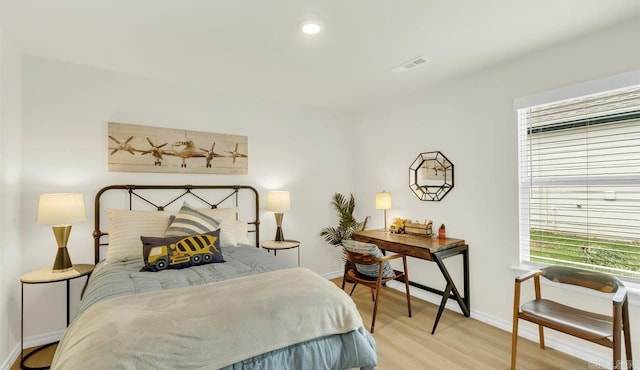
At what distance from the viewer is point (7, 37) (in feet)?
7.26

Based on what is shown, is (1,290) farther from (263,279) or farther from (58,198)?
(263,279)

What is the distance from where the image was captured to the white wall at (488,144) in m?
2.30

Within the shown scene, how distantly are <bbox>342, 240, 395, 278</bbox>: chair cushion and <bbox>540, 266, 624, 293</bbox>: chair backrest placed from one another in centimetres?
125

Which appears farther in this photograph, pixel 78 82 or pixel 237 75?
pixel 237 75

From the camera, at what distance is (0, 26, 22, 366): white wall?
2.18 meters

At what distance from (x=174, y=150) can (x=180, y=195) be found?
0.49m

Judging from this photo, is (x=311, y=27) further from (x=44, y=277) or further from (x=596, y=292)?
(x=596, y=292)

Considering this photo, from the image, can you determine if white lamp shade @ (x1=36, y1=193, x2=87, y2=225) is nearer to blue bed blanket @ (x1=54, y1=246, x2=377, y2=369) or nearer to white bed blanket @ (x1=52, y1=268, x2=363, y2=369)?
blue bed blanket @ (x1=54, y1=246, x2=377, y2=369)

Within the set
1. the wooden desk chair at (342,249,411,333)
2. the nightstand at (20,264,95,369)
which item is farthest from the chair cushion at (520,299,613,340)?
the nightstand at (20,264,95,369)

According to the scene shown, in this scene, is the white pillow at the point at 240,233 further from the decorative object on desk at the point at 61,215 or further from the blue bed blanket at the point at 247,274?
the decorative object on desk at the point at 61,215

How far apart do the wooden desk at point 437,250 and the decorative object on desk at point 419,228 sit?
59mm

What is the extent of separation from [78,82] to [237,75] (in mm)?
1430

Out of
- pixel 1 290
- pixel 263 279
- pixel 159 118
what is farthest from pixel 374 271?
pixel 1 290

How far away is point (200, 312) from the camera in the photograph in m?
1.45
